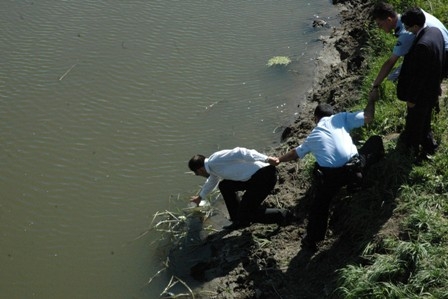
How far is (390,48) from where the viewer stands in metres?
10.1

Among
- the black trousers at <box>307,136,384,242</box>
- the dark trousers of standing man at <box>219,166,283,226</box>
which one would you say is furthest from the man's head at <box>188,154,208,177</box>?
the black trousers at <box>307,136,384,242</box>

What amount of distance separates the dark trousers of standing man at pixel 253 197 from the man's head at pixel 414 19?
2.17 metres

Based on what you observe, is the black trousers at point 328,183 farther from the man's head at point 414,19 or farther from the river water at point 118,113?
the river water at point 118,113

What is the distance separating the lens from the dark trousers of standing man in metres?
6.88

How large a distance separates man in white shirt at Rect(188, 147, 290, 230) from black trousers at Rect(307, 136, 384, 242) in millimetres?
615

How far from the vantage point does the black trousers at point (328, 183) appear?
6.27 meters

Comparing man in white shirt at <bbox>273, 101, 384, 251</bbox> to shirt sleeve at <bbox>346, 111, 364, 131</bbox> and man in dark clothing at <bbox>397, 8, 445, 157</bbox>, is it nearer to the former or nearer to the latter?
shirt sleeve at <bbox>346, 111, 364, 131</bbox>

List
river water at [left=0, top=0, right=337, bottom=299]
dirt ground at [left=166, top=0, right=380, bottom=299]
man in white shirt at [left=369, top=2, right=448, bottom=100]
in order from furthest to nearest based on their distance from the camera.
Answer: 1. river water at [left=0, top=0, right=337, bottom=299]
2. dirt ground at [left=166, top=0, right=380, bottom=299]
3. man in white shirt at [left=369, top=2, right=448, bottom=100]

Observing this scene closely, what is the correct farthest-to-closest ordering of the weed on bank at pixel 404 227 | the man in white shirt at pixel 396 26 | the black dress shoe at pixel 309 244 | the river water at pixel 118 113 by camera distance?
1. the river water at pixel 118 113
2. the black dress shoe at pixel 309 244
3. the man in white shirt at pixel 396 26
4. the weed on bank at pixel 404 227

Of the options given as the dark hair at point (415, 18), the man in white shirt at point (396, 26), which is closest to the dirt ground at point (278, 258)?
the man in white shirt at point (396, 26)

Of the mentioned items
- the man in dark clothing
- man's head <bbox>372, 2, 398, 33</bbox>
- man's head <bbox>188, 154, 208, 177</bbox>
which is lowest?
man's head <bbox>188, 154, 208, 177</bbox>

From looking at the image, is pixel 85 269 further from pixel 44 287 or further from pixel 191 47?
pixel 191 47

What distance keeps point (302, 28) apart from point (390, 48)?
9.08 ft


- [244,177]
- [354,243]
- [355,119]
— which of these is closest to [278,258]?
[354,243]
